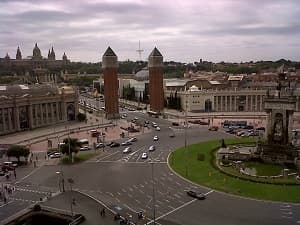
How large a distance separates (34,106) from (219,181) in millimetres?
72062

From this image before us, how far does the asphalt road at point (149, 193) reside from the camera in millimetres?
44562

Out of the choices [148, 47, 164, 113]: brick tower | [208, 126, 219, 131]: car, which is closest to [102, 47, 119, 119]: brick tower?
[148, 47, 164, 113]: brick tower

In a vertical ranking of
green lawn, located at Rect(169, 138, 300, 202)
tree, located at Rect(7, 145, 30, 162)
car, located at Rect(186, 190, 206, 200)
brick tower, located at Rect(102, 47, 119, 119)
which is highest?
brick tower, located at Rect(102, 47, 119, 119)

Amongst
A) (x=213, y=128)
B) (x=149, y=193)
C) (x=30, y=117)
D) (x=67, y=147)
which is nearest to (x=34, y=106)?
(x=30, y=117)

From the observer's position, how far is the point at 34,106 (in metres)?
114

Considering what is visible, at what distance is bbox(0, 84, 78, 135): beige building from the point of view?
4190 inches

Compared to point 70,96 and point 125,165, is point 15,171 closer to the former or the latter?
point 125,165

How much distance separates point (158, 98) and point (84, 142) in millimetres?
55405

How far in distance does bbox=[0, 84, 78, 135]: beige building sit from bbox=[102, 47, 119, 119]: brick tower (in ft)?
37.5

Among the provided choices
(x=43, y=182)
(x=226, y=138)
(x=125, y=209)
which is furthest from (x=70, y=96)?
(x=125, y=209)

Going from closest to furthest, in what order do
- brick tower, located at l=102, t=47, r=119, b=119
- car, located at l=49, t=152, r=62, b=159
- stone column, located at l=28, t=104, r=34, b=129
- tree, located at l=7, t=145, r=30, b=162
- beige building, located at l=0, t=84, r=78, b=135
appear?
1. tree, located at l=7, t=145, r=30, b=162
2. car, located at l=49, t=152, r=62, b=159
3. beige building, located at l=0, t=84, r=78, b=135
4. stone column, located at l=28, t=104, r=34, b=129
5. brick tower, located at l=102, t=47, r=119, b=119

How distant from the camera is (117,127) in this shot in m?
113

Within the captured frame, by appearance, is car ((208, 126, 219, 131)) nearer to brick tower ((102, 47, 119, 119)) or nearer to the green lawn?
the green lawn

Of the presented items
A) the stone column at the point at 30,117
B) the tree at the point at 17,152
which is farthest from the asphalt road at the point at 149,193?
the stone column at the point at 30,117
